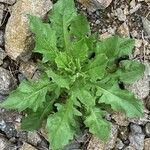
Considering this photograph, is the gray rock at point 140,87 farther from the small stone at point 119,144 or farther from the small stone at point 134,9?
the small stone at point 134,9

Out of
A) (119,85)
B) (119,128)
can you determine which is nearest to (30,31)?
(119,85)

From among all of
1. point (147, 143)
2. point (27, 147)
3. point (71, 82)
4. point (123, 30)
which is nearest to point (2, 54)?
point (71, 82)

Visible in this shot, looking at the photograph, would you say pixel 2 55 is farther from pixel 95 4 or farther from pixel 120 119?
pixel 120 119

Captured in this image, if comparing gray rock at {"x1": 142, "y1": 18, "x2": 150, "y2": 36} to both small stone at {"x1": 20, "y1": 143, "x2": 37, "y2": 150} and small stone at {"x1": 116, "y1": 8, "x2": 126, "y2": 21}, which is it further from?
small stone at {"x1": 20, "y1": 143, "x2": 37, "y2": 150}

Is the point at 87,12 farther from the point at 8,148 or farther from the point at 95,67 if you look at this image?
the point at 8,148

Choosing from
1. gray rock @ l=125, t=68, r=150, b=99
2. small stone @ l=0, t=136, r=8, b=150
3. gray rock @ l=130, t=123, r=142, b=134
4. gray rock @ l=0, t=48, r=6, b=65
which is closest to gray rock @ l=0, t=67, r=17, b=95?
gray rock @ l=0, t=48, r=6, b=65

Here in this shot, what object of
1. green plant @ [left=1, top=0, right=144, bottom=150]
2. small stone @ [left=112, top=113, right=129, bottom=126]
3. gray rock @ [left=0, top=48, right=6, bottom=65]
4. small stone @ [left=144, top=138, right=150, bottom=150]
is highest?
gray rock @ [left=0, top=48, right=6, bottom=65]
